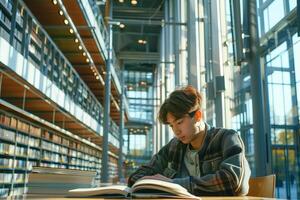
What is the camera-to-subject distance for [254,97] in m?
3.34

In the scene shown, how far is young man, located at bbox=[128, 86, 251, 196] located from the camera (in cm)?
133

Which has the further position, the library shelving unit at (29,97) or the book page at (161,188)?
the library shelving unit at (29,97)

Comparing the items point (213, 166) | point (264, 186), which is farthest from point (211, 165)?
point (264, 186)

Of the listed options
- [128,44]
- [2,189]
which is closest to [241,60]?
[2,189]

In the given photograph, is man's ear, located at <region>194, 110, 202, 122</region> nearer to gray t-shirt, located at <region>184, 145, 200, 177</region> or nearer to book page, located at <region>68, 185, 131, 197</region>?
gray t-shirt, located at <region>184, 145, 200, 177</region>

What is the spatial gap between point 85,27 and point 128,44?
10.8 m

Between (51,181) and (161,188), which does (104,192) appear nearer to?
(161,188)

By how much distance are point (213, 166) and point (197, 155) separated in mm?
89

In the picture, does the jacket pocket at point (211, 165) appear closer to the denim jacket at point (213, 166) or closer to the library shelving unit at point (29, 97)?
the denim jacket at point (213, 166)

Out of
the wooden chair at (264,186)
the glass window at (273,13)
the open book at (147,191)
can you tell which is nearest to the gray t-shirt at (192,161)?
the wooden chair at (264,186)

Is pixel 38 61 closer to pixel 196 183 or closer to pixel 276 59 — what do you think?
pixel 276 59

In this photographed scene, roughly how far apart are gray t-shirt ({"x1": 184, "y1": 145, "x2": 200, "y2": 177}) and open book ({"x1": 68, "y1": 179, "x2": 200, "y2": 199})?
1.68ft

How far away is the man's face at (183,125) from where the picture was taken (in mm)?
1583

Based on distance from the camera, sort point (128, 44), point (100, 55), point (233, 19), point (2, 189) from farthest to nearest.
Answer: point (128, 44) → point (100, 55) → point (2, 189) → point (233, 19)
